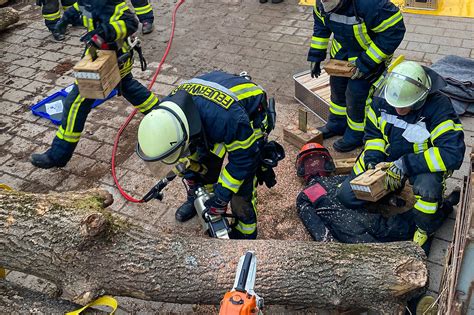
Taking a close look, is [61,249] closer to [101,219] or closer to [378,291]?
[101,219]

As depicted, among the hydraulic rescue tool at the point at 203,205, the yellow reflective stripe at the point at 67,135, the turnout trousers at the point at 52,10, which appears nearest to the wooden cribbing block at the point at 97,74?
the yellow reflective stripe at the point at 67,135

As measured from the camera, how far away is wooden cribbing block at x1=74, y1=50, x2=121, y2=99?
4.46 meters

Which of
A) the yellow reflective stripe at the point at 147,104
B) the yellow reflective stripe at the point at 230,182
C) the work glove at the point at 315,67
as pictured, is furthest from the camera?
the yellow reflective stripe at the point at 147,104

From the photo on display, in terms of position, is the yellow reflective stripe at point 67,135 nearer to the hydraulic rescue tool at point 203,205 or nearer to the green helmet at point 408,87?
the hydraulic rescue tool at point 203,205

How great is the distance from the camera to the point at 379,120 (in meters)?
3.96

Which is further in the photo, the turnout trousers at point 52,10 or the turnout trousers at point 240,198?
the turnout trousers at point 52,10

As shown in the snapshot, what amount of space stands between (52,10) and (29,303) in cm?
575

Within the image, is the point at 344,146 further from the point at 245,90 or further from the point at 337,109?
the point at 245,90

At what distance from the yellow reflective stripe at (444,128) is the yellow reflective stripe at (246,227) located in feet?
5.20

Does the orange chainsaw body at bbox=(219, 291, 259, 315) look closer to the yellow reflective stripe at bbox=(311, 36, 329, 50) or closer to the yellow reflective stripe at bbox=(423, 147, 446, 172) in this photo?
the yellow reflective stripe at bbox=(423, 147, 446, 172)

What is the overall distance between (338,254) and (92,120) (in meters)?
3.87

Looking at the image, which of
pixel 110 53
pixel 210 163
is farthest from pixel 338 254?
pixel 110 53

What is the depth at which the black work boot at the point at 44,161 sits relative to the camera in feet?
16.4

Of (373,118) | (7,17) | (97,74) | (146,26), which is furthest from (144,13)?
(373,118)
